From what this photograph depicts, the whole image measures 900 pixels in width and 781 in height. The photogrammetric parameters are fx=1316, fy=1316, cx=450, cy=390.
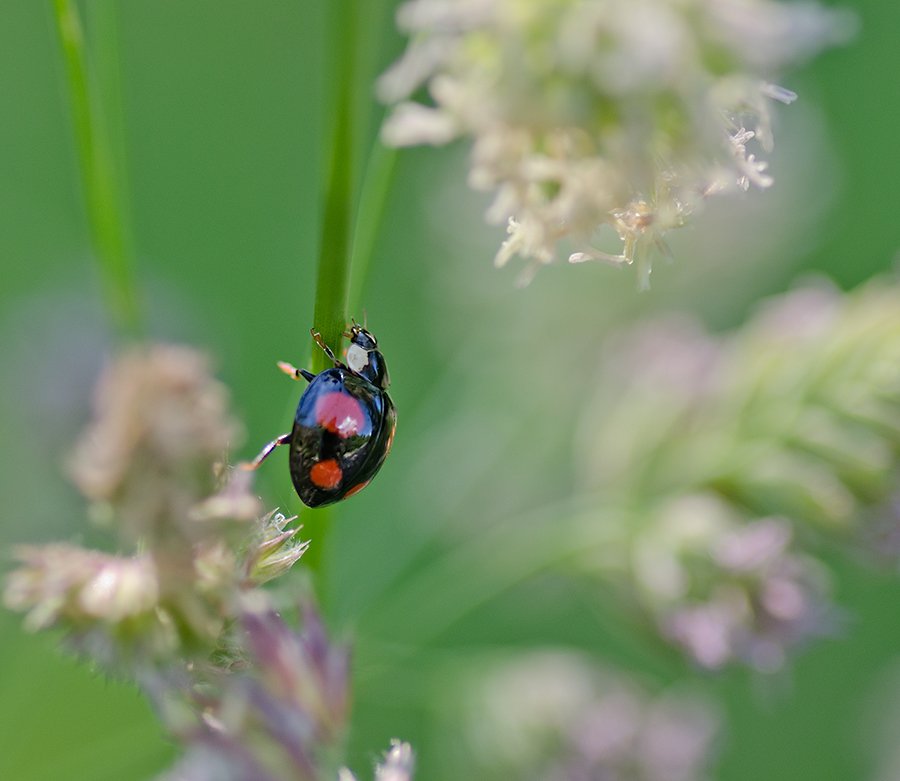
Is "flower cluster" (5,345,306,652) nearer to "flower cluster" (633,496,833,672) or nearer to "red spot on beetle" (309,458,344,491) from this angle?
"red spot on beetle" (309,458,344,491)

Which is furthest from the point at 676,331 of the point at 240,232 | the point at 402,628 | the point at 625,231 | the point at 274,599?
the point at 240,232

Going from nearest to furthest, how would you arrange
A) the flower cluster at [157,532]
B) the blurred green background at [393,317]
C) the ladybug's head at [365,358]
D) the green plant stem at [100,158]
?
the flower cluster at [157,532] < the green plant stem at [100,158] < the ladybug's head at [365,358] < the blurred green background at [393,317]

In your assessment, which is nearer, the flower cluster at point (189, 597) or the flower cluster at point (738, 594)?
the flower cluster at point (189, 597)

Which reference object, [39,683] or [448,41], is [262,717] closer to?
[448,41]

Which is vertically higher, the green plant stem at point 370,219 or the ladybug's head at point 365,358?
the ladybug's head at point 365,358

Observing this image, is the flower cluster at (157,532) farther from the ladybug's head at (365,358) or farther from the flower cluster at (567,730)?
the flower cluster at (567,730)

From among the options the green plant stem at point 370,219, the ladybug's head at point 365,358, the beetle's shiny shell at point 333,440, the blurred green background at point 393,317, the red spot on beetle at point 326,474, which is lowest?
the red spot on beetle at point 326,474

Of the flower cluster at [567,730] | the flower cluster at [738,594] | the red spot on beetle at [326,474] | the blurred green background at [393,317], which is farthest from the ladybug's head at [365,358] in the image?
the flower cluster at [567,730]

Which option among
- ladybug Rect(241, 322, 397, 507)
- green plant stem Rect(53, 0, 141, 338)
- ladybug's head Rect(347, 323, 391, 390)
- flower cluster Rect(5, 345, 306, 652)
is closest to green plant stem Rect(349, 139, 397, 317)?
ladybug Rect(241, 322, 397, 507)

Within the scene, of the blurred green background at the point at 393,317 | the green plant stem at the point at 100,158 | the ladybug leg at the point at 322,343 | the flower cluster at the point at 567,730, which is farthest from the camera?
the blurred green background at the point at 393,317
